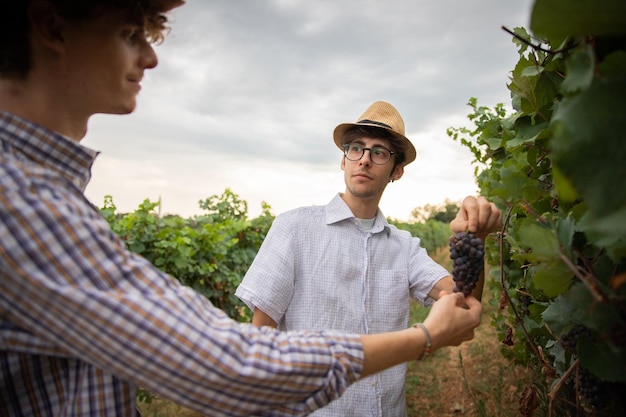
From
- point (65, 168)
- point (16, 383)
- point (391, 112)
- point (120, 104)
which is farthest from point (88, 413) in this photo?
point (391, 112)

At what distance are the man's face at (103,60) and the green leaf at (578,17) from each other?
3.82 ft

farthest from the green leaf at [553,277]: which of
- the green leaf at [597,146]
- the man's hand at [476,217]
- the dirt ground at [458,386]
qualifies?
the dirt ground at [458,386]

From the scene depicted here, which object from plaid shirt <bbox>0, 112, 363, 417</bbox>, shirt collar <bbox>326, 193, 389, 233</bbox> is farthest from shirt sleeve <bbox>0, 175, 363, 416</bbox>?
shirt collar <bbox>326, 193, 389, 233</bbox>

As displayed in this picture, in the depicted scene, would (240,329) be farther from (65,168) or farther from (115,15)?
(115,15)

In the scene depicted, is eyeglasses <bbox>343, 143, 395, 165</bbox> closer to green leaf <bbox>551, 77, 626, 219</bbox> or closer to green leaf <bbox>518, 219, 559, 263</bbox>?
green leaf <bbox>518, 219, 559, 263</bbox>

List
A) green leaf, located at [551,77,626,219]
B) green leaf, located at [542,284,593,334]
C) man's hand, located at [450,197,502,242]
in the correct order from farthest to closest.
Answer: man's hand, located at [450,197,502,242] < green leaf, located at [542,284,593,334] < green leaf, located at [551,77,626,219]

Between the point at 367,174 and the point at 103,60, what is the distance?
7.02 feet

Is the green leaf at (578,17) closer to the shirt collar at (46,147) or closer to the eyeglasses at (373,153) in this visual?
the shirt collar at (46,147)

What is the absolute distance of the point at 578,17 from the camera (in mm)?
725

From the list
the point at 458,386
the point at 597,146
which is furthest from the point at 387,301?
the point at 458,386

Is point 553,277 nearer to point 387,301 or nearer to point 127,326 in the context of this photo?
point 127,326

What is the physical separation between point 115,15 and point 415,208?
68.4 metres

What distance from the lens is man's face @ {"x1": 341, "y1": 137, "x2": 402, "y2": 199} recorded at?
3.16 meters

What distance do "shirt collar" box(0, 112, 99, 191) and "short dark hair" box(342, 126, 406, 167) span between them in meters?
2.26
